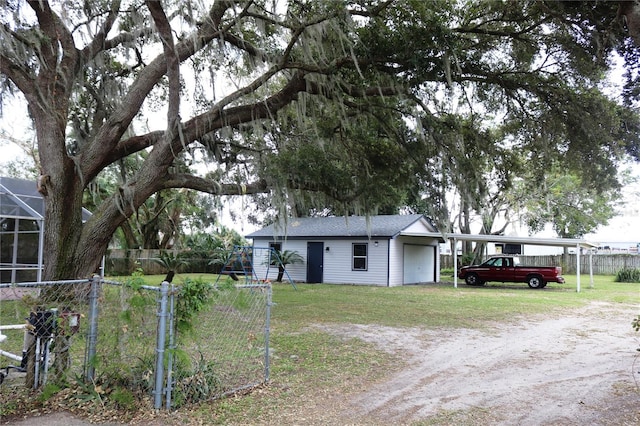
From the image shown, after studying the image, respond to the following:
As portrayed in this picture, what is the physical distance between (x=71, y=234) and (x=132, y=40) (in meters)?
4.11

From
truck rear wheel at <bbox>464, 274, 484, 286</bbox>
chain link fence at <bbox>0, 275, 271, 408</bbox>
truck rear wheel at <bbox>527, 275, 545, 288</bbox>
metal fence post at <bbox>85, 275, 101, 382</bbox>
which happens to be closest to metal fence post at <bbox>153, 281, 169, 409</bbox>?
chain link fence at <bbox>0, 275, 271, 408</bbox>

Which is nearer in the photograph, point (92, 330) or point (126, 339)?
point (126, 339)

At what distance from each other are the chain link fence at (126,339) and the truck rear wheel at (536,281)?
1710 centimetres

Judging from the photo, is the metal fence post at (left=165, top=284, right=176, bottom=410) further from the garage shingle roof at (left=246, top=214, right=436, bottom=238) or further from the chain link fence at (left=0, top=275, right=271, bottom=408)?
the garage shingle roof at (left=246, top=214, right=436, bottom=238)

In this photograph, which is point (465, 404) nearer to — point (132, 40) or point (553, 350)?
point (553, 350)

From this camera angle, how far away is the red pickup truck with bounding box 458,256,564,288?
1890cm

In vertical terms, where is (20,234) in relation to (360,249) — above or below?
above

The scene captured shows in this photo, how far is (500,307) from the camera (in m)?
12.5

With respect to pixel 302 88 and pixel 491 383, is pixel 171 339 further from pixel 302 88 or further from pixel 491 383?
pixel 302 88

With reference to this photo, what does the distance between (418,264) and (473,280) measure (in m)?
2.55

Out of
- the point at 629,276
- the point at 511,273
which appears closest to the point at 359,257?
the point at 511,273

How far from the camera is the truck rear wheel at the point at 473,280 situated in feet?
67.6

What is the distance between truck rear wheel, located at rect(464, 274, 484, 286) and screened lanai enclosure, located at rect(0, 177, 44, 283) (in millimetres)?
16616

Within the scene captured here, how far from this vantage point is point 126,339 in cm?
438
